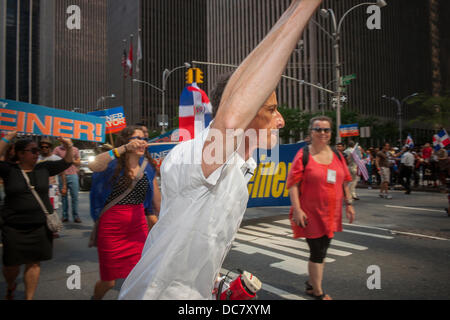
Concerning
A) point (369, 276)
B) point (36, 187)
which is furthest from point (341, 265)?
point (36, 187)

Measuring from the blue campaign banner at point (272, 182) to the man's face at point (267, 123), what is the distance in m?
7.13

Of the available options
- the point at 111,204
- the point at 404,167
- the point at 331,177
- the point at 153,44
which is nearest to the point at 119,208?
the point at 111,204

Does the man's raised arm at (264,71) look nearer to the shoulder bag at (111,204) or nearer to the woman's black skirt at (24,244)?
the shoulder bag at (111,204)

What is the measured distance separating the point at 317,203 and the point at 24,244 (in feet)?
10.6

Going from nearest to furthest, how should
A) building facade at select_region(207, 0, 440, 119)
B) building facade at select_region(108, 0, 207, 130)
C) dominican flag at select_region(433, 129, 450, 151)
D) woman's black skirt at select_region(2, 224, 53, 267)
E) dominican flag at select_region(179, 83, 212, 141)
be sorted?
1. woman's black skirt at select_region(2, 224, 53, 267)
2. dominican flag at select_region(179, 83, 212, 141)
3. dominican flag at select_region(433, 129, 450, 151)
4. building facade at select_region(207, 0, 440, 119)
5. building facade at select_region(108, 0, 207, 130)

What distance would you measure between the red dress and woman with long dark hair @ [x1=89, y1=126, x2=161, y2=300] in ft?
5.60

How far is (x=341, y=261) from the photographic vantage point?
4.98 metres

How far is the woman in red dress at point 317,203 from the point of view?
353 cm

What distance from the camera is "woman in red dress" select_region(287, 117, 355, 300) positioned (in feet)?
11.6

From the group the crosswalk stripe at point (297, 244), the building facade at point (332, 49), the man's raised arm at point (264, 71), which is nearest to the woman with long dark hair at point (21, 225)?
the man's raised arm at point (264, 71)

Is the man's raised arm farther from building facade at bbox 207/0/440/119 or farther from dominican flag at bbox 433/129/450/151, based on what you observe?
building facade at bbox 207/0/440/119

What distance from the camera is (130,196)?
3430mm

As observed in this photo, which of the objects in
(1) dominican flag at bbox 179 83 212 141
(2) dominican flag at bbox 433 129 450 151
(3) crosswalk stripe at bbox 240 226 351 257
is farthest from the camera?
(2) dominican flag at bbox 433 129 450 151

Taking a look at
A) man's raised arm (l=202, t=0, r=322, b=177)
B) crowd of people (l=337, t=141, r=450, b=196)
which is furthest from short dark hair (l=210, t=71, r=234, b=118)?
crowd of people (l=337, t=141, r=450, b=196)
